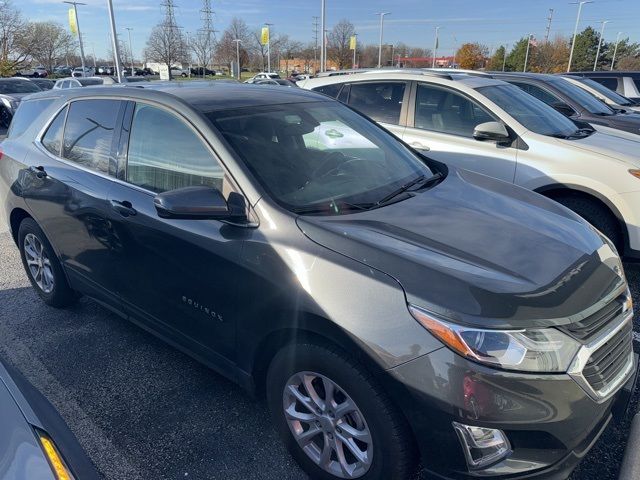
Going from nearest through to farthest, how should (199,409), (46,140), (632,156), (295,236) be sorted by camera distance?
(295,236) < (199,409) < (46,140) < (632,156)

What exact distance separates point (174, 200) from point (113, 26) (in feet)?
75.5

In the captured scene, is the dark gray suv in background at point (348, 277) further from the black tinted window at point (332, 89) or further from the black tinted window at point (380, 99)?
the black tinted window at point (332, 89)

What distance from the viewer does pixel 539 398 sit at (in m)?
1.62

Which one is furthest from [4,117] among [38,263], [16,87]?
[38,263]

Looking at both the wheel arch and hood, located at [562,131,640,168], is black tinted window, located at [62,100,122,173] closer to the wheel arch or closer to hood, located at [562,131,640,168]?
the wheel arch

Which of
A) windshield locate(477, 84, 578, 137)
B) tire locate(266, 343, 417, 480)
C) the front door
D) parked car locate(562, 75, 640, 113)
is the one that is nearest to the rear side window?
the front door

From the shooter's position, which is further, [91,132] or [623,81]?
[623,81]

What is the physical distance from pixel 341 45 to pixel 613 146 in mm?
63180

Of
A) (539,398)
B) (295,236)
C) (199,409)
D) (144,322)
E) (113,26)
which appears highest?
(113,26)

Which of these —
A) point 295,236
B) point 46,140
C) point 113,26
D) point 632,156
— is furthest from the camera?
point 113,26

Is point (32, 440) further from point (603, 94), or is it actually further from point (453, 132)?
point (603, 94)

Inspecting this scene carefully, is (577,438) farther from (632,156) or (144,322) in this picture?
(632,156)

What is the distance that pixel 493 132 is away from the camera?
15.1ft

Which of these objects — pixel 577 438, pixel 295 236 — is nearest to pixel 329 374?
pixel 295 236
